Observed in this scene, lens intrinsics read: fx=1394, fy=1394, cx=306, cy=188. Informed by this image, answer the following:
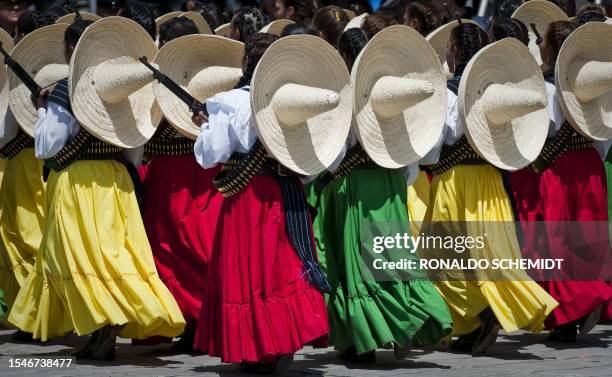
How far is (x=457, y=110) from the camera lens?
7.96 meters

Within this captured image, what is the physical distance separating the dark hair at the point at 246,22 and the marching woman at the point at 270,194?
132cm

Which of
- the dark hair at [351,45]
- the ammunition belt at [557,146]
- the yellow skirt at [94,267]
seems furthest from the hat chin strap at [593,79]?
the yellow skirt at [94,267]

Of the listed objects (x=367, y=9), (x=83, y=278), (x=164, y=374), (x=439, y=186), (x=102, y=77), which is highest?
(x=367, y=9)

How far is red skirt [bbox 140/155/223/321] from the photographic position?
8117mm

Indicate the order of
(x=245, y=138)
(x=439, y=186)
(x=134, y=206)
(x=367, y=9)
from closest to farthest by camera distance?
(x=245, y=138), (x=134, y=206), (x=439, y=186), (x=367, y=9)

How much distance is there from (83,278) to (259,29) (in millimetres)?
2096

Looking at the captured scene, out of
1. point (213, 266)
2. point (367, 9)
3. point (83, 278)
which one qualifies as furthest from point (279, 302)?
point (367, 9)

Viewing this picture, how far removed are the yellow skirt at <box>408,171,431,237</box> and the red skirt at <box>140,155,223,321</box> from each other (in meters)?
1.51

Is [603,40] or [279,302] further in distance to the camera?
[603,40]

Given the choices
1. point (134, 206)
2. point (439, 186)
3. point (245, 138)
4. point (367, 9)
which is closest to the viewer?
point (245, 138)

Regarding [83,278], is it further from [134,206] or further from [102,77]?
[102,77]

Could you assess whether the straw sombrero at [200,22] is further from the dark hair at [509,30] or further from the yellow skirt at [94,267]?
the yellow skirt at [94,267]

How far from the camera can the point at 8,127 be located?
27.6 feet

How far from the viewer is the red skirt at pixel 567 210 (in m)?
8.64
